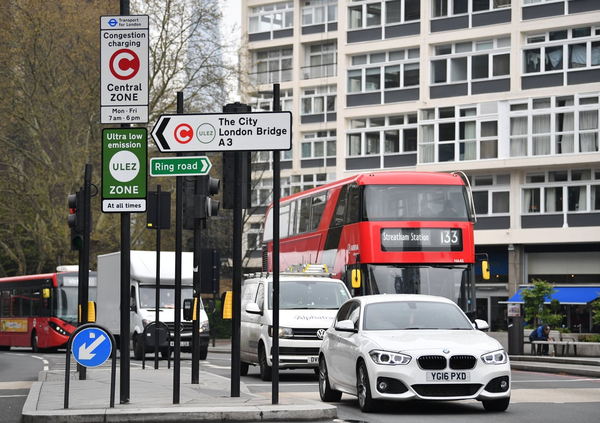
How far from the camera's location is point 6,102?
4444 cm

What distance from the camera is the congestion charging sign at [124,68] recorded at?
13.4 meters

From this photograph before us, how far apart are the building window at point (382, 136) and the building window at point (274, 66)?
434 inches

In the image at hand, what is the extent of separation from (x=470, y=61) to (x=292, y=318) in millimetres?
35175

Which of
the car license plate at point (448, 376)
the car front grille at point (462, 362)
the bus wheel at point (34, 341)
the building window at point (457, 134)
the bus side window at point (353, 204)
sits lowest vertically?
the bus wheel at point (34, 341)

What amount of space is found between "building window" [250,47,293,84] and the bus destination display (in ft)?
144

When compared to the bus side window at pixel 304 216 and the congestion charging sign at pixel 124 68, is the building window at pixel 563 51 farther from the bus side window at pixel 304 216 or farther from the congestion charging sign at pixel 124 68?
the congestion charging sign at pixel 124 68

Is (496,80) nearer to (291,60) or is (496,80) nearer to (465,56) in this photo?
(465,56)

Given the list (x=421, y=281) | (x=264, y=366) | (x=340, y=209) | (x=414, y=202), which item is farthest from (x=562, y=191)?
(x=264, y=366)

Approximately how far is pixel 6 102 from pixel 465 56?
72.1 ft

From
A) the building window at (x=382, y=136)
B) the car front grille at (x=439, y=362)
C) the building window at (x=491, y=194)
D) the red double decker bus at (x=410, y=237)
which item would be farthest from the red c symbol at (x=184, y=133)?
the building window at (x=382, y=136)

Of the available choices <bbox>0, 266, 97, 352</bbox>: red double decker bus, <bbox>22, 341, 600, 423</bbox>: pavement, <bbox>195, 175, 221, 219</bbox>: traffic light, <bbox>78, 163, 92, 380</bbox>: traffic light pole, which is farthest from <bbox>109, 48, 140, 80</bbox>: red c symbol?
<bbox>0, 266, 97, 352</bbox>: red double decker bus

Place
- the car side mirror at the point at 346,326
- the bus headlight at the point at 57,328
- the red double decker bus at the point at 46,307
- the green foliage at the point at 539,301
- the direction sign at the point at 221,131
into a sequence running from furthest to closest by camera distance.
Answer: the red double decker bus at the point at 46,307 < the bus headlight at the point at 57,328 < the green foliage at the point at 539,301 < the car side mirror at the point at 346,326 < the direction sign at the point at 221,131

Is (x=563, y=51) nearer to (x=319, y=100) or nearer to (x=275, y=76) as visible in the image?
(x=319, y=100)

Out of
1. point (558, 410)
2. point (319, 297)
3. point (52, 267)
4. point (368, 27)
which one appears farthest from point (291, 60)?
point (558, 410)
